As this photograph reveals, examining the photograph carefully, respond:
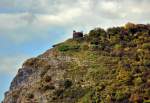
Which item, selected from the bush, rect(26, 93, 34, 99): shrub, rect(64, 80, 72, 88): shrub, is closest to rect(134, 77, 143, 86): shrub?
rect(64, 80, 72, 88): shrub

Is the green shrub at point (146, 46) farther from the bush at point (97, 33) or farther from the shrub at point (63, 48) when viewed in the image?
the shrub at point (63, 48)

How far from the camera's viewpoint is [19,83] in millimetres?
107438

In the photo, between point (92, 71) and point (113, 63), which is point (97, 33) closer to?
Answer: point (113, 63)

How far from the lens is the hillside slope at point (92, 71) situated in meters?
92.6

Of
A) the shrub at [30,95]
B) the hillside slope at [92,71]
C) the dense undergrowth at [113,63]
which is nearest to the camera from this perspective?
the dense undergrowth at [113,63]

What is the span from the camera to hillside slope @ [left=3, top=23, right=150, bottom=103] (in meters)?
92.6

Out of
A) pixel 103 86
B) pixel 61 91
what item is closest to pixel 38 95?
pixel 61 91

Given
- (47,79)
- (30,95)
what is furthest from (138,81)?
(30,95)

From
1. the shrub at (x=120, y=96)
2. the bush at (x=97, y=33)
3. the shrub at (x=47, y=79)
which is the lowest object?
the shrub at (x=120, y=96)

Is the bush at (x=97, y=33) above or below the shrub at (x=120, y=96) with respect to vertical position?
above

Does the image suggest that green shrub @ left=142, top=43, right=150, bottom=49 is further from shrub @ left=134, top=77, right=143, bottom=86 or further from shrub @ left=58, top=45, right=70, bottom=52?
shrub @ left=58, top=45, right=70, bottom=52

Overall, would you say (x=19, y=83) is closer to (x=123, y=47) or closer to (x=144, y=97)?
(x=123, y=47)

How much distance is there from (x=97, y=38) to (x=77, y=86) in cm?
1600

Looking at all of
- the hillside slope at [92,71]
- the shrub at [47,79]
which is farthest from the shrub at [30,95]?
the shrub at [47,79]
